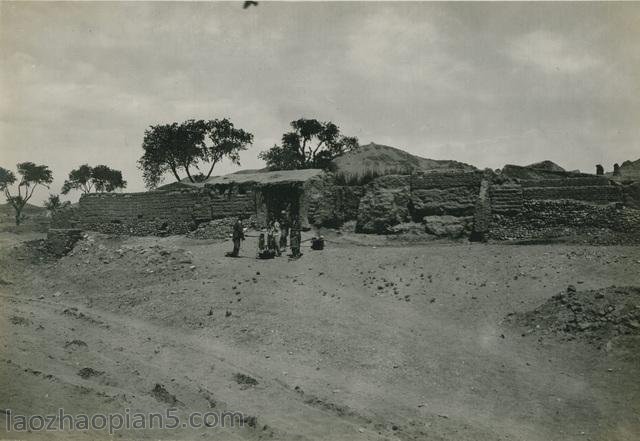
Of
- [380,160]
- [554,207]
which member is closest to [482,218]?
[554,207]

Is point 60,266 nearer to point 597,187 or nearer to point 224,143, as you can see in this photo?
point 597,187

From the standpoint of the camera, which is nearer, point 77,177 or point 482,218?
point 482,218

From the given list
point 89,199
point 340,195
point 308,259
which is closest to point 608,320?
point 308,259

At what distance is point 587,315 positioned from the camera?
9.08 meters

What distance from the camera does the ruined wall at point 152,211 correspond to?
1811 cm

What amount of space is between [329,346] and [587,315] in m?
4.66

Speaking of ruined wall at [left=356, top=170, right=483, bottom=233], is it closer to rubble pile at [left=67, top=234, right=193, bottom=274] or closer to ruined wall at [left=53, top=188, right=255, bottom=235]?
ruined wall at [left=53, top=188, right=255, bottom=235]

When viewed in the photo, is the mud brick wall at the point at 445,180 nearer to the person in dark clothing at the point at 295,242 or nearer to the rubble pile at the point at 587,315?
the person in dark clothing at the point at 295,242

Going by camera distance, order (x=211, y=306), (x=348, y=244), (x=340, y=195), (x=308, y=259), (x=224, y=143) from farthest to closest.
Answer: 1. (x=224, y=143)
2. (x=340, y=195)
3. (x=348, y=244)
4. (x=308, y=259)
5. (x=211, y=306)

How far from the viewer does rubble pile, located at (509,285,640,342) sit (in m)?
8.63

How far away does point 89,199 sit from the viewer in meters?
19.3

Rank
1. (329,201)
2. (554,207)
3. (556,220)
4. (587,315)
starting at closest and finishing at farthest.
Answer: (587,315) → (556,220) → (554,207) → (329,201)

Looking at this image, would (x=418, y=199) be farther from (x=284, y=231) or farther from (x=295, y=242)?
(x=295, y=242)

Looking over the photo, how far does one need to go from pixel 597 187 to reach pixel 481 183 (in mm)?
3306
